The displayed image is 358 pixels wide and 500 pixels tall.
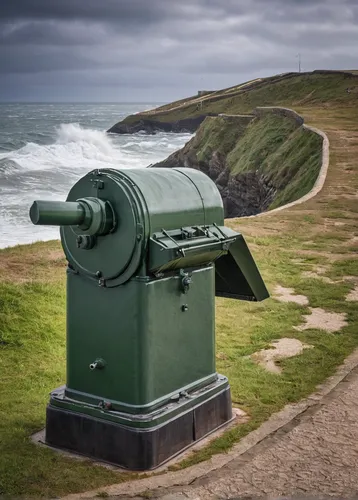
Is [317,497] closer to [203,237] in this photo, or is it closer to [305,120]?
[203,237]

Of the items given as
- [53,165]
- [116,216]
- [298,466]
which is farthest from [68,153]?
[298,466]

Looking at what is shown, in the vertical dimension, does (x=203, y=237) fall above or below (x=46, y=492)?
above

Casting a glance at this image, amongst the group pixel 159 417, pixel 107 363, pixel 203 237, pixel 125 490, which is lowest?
pixel 125 490

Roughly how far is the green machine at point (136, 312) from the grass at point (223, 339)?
0.75ft

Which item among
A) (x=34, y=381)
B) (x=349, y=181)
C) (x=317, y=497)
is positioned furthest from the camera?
(x=349, y=181)

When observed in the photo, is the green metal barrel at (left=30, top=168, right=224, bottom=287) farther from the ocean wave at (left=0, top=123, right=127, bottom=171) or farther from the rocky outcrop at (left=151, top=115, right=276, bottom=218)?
the ocean wave at (left=0, top=123, right=127, bottom=171)

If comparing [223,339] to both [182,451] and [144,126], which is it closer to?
[182,451]

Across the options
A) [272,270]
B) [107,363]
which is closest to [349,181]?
[272,270]

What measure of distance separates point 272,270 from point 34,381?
468 centimetres

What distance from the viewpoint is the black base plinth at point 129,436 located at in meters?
4.64

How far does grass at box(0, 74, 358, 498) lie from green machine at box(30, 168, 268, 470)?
0.75 feet

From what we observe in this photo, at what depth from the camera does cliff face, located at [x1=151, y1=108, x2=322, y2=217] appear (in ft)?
83.5

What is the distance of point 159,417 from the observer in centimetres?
469

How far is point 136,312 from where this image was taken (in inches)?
182
